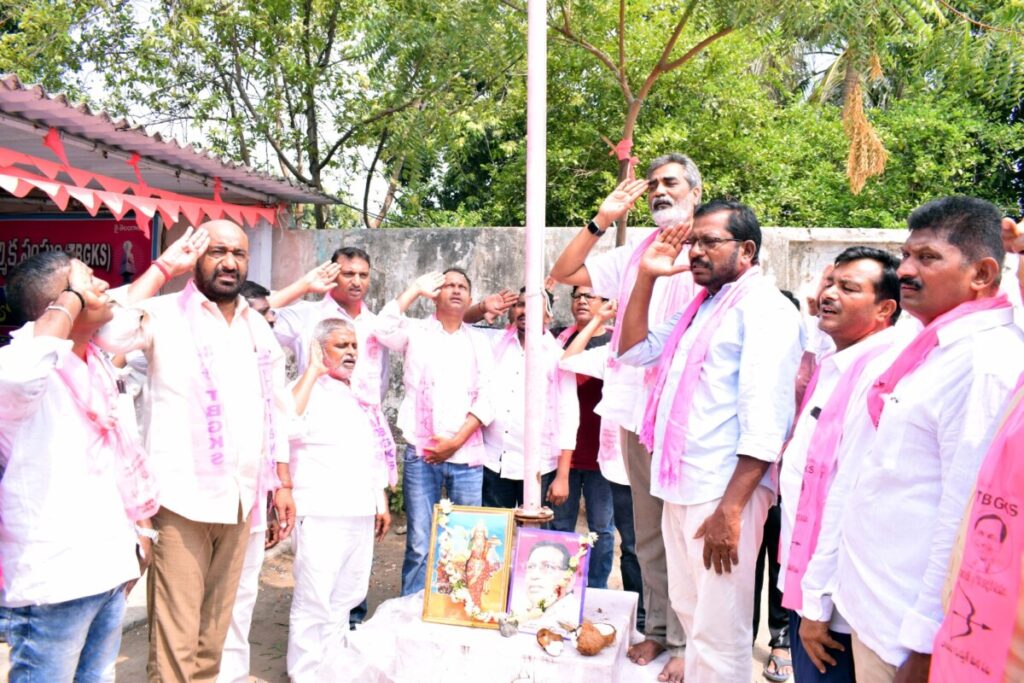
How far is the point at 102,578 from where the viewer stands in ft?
8.52

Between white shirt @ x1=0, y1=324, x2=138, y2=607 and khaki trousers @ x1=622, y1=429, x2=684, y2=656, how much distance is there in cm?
201

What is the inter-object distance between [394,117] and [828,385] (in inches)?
267

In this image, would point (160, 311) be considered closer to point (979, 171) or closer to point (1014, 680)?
point (1014, 680)

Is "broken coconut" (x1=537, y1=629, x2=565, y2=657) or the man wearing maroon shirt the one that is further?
the man wearing maroon shirt

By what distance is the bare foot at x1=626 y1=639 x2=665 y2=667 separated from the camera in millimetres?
3406

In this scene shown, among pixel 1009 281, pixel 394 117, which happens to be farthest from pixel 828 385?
pixel 394 117

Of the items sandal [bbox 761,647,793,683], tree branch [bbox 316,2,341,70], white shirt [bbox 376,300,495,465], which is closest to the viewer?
sandal [bbox 761,647,793,683]

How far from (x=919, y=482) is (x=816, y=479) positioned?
0.49 meters

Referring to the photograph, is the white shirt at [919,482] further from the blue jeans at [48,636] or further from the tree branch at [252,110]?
the tree branch at [252,110]

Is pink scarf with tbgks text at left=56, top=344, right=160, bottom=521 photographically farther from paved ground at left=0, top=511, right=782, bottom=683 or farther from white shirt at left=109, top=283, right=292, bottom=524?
paved ground at left=0, top=511, right=782, bottom=683

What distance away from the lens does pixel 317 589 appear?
3832 mm

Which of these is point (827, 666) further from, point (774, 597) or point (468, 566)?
point (774, 597)

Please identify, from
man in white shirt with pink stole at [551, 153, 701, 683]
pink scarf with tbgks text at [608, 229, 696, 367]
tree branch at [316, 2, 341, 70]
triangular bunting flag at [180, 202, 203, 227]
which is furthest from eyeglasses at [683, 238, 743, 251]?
tree branch at [316, 2, 341, 70]

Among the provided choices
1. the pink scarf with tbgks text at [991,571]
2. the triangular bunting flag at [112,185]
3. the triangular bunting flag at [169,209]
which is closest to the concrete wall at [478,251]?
the triangular bunting flag at [169,209]
